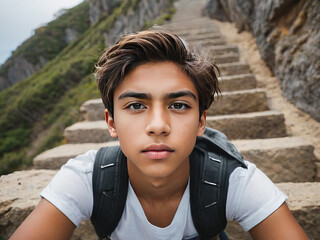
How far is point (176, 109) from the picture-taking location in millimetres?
991

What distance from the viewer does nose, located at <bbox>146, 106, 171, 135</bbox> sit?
88 cm

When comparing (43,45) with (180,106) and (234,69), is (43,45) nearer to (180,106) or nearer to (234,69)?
(234,69)

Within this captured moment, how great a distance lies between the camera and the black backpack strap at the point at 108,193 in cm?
107

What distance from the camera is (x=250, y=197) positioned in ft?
3.32

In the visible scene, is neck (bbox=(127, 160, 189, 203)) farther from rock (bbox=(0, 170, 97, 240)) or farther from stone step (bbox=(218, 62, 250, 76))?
stone step (bbox=(218, 62, 250, 76))

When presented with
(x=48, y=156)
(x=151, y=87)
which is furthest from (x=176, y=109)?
(x=48, y=156)

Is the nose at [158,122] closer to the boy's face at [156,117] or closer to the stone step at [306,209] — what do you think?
the boy's face at [156,117]

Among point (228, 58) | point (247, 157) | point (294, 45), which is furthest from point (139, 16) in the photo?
point (247, 157)

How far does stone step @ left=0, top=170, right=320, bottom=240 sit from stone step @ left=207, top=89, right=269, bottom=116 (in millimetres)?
1270

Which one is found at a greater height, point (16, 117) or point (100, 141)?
point (100, 141)

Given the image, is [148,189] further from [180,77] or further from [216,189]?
[180,77]

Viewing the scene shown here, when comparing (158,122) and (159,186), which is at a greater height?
(158,122)

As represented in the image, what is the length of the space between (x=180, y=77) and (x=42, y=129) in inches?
774

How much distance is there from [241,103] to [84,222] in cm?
215
